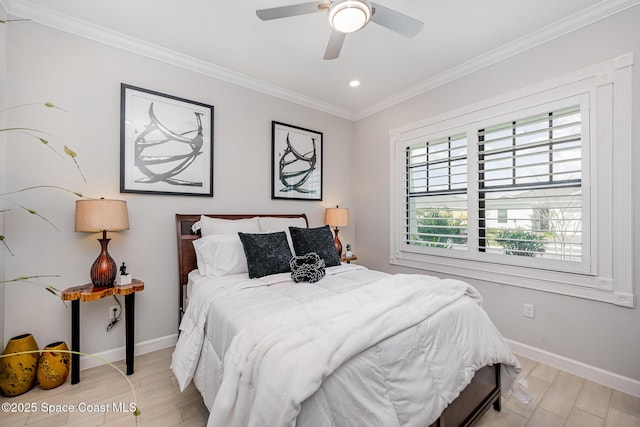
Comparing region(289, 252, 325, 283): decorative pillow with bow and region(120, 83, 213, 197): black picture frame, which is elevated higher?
region(120, 83, 213, 197): black picture frame

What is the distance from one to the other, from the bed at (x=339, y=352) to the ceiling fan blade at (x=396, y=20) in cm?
170

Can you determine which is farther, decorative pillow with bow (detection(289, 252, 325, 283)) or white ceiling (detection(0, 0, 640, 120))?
decorative pillow with bow (detection(289, 252, 325, 283))

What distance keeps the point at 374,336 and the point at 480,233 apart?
2.16 meters

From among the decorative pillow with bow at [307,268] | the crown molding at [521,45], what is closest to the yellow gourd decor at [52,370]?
the decorative pillow with bow at [307,268]

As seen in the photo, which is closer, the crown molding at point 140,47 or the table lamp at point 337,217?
the crown molding at point 140,47

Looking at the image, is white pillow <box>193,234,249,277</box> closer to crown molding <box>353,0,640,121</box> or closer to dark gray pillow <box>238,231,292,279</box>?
dark gray pillow <box>238,231,292,279</box>

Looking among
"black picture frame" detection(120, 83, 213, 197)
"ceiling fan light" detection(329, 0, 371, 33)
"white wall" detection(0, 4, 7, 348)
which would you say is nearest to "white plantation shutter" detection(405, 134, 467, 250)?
"ceiling fan light" detection(329, 0, 371, 33)

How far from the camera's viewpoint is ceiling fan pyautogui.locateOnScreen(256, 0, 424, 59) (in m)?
1.74

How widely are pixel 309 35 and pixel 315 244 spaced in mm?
1860

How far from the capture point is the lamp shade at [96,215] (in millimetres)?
2168

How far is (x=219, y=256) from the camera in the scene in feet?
8.36

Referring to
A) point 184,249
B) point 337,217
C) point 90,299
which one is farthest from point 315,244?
point 90,299

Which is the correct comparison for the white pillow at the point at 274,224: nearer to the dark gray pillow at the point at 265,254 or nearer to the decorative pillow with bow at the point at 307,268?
the dark gray pillow at the point at 265,254

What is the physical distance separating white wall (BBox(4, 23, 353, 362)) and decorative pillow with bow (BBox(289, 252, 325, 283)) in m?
1.15
